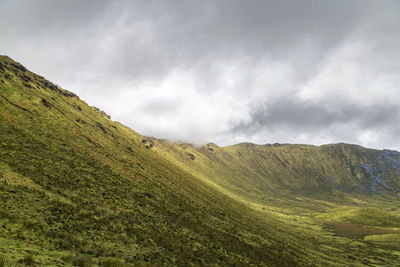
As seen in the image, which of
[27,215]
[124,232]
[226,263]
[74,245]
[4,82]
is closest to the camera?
[74,245]

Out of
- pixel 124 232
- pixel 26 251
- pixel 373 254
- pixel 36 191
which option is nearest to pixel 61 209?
pixel 36 191

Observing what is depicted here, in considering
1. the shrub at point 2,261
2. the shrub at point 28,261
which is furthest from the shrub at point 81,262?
the shrub at point 2,261

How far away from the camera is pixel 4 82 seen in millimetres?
90188

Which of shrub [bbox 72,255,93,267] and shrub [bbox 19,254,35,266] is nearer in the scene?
shrub [bbox 19,254,35,266]

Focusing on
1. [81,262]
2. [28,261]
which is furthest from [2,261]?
[81,262]

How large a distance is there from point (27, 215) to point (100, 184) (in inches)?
1013

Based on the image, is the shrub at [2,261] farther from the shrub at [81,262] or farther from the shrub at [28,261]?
the shrub at [81,262]

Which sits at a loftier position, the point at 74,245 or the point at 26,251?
the point at 26,251

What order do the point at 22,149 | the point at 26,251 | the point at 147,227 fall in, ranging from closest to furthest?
1. the point at 26,251
2. the point at 147,227
3. the point at 22,149

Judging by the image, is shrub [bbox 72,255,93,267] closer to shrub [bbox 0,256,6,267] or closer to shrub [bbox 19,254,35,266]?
shrub [bbox 19,254,35,266]

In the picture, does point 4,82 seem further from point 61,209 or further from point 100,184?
point 61,209

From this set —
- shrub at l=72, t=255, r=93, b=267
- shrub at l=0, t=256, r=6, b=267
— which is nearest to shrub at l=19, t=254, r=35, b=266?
shrub at l=0, t=256, r=6, b=267

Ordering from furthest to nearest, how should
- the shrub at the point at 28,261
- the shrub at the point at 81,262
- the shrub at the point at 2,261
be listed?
the shrub at the point at 81,262 < the shrub at the point at 28,261 < the shrub at the point at 2,261

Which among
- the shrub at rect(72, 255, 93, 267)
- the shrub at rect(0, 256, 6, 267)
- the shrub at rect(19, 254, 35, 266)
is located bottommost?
the shrub at rect(72, 255, 93, 267)
